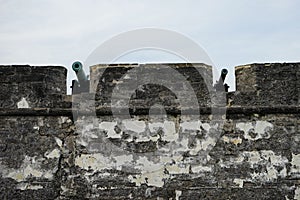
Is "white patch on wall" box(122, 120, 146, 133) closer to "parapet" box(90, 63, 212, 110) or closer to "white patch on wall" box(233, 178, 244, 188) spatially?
"parapet" box(90, 63, 212, 110)

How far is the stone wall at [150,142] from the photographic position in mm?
5512

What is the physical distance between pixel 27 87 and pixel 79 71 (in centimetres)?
69

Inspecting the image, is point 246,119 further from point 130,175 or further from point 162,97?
point 130,175

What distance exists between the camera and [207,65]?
5949 millimetres

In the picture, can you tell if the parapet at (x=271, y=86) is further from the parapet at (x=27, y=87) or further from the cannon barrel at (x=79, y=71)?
the parapet at (x=27, y=87)

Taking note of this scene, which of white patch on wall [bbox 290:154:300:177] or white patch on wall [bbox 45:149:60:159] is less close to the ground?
white patch on wall [bbox 45:149:60:159]

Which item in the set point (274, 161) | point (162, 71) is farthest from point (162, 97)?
point (274, 161)

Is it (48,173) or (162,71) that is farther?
(162,71)

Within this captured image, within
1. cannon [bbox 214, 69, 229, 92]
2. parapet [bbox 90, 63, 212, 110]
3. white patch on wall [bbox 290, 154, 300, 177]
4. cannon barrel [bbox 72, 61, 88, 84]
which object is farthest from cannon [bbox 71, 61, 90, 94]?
white patch on wall [bbox 290, 154, 300, 177]

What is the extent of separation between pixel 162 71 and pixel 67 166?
145 centimetres

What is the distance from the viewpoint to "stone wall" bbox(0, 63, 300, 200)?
5.51 metres

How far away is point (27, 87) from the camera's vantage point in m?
5.71

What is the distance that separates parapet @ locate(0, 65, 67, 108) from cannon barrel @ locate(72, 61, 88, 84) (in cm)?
40

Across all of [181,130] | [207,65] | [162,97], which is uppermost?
[207,65]
